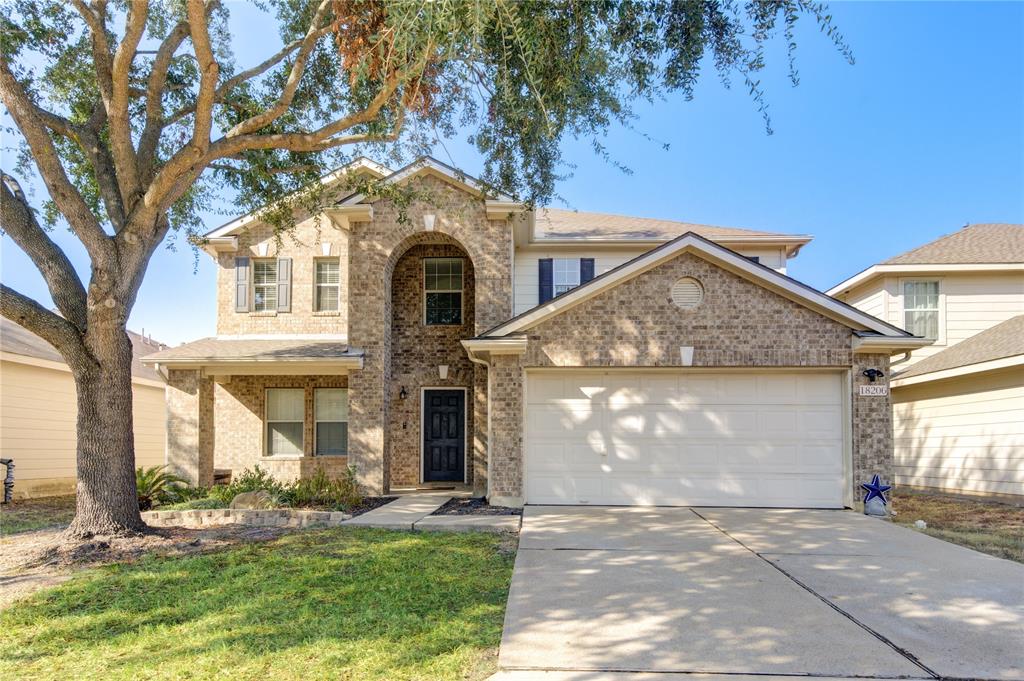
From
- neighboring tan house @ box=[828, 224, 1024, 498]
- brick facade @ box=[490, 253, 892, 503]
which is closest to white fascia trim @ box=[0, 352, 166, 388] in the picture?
brick facade @ box=[490, 253, 892, 503]

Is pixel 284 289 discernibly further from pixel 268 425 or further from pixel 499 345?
pixel 499 345

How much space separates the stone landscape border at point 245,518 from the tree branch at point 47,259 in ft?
10.3

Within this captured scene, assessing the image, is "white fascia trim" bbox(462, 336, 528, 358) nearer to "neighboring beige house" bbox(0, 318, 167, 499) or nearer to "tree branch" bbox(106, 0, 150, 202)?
"tree branch" bbox(106, 0, 150, 202)

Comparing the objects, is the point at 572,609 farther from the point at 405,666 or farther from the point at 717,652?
the point at 405,666

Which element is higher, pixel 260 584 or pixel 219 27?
pixel 219 27

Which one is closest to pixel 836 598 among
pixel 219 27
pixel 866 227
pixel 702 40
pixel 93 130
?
pixel 702 40

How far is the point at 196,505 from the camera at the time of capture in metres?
9.66

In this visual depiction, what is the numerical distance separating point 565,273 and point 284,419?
294 inches

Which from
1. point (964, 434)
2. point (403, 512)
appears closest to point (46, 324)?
point (403, 512)

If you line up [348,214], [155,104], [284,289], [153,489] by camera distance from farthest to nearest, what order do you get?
1. [284,289]
2. [348,214]
3. [153,489]
4. [155,104]

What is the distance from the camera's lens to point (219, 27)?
10625mm

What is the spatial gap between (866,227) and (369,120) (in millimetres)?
24232

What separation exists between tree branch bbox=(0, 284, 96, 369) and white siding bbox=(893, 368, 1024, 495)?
48.5ft

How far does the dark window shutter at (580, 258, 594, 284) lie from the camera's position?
14102mm
